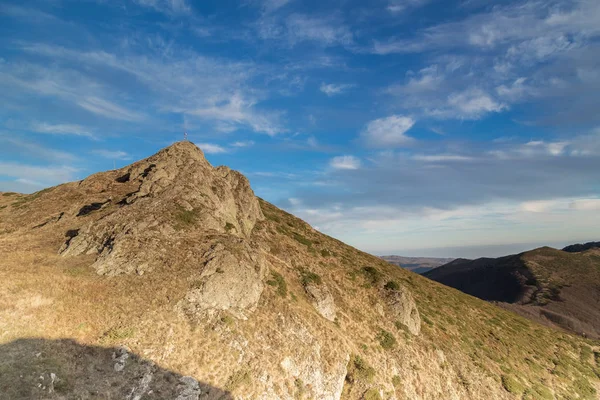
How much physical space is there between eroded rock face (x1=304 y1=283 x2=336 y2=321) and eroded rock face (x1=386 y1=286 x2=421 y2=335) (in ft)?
36.2

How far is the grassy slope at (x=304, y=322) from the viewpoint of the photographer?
2598 cm

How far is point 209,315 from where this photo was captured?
101 feet

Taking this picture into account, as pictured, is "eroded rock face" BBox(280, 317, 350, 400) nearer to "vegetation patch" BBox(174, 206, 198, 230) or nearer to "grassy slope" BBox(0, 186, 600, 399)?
"grassy slope" BBox(0, 186, 600, 399)

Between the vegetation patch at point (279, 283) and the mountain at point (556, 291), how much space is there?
126050 mm

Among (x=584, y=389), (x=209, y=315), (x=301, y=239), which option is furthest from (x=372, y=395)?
(x=584, y=389)

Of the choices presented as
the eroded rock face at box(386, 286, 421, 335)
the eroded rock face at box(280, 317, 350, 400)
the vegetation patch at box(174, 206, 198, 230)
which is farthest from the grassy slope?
the vegetation patch at box(174, 206, 198, 230)

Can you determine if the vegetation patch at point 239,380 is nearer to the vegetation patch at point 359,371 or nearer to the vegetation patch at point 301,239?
the vegetation patch at point 359,371

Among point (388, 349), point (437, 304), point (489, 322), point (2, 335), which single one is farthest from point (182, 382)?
point (489, 322)

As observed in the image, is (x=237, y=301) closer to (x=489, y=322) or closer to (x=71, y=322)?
(x=71, y=322)

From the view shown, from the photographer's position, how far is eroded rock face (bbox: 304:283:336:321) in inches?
1678

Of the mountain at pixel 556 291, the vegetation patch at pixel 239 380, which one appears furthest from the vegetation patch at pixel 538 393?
the mountain at pixel 556 291

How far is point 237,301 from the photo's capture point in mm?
34125

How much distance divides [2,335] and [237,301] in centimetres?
1888

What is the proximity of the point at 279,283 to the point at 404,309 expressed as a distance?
21865mm
